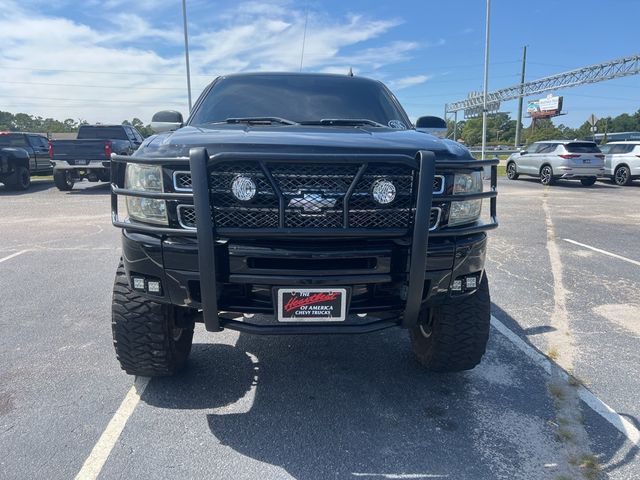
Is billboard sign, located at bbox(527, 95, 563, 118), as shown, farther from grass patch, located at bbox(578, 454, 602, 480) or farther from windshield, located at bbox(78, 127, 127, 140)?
grass patch, located at bbox(578, 454, 602, 480)

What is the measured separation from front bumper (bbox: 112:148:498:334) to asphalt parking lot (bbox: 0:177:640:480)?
0.62 metres

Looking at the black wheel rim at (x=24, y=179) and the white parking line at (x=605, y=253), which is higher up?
the black wheel rim at (x=24, y=179)

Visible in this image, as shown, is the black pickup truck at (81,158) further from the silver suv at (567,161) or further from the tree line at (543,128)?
the tree line at (543,128)

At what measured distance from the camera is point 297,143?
241 centimetres

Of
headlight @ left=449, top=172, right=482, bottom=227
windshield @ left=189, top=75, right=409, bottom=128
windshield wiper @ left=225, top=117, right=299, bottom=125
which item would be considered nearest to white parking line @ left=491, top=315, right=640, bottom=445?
headlight @ left=449, top=172, right=482, bottom=227

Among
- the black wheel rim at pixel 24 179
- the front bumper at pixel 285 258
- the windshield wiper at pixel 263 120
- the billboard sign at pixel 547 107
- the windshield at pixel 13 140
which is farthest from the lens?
the billboard sign at pixel 547 107

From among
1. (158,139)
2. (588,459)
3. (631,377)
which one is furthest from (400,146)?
(631,377)

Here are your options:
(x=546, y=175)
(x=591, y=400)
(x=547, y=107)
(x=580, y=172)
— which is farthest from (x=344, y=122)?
(x=547, y=107)

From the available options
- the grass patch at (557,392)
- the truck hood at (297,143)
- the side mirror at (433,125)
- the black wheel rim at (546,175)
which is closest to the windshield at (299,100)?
the side mirror at (433,125)

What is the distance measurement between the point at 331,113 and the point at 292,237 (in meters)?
1.76

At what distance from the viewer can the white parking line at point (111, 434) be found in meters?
2.28

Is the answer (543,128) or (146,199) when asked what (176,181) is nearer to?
(146,199)

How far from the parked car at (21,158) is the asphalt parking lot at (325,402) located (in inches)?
441

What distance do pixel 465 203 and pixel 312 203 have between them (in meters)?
0.85
